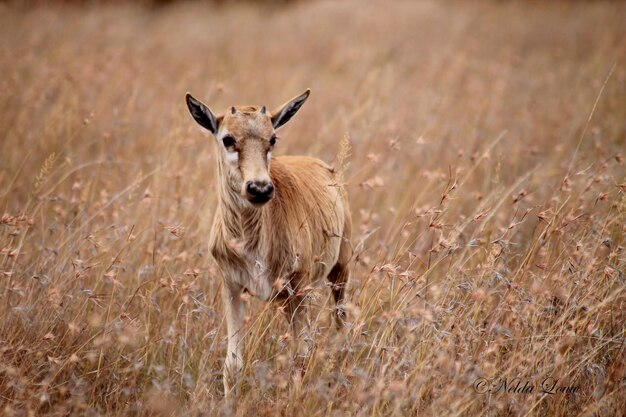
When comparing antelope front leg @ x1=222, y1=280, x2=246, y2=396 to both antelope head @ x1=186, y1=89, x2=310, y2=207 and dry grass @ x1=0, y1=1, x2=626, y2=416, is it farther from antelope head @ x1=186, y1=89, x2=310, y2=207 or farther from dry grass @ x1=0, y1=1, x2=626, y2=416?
antelope head @ x1=186, y1=89, x2=310, y2=207

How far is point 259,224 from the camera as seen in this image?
4402 millimetres

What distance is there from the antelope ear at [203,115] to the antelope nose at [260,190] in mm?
729

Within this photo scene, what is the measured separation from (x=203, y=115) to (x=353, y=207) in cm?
294

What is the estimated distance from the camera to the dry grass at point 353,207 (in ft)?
12.1

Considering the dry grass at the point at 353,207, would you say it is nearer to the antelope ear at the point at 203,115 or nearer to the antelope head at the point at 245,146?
the antelope head at the point at 245,146

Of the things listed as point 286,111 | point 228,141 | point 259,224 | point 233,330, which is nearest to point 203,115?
point 228,141

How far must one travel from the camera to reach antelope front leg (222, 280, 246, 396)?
398 cm

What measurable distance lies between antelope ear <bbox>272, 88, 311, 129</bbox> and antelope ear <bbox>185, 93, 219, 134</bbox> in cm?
42

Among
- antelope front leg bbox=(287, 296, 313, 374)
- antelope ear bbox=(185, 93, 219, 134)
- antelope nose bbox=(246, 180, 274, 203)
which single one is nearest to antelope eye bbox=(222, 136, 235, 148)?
antelope ear bbox=(185, 93, 219, 134)

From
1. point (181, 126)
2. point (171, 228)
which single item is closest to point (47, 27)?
point (181, 126)

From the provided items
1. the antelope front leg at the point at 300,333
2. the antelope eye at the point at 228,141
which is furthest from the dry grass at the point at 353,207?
the antelope eye at the point at 228,141

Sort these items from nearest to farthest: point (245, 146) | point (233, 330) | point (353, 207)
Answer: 1. point (245, 146)
2. point (233, 330)
3. point (353, 207)

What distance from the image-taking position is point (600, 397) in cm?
→ 372

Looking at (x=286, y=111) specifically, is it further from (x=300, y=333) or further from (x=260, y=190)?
(x=300, y=333)
